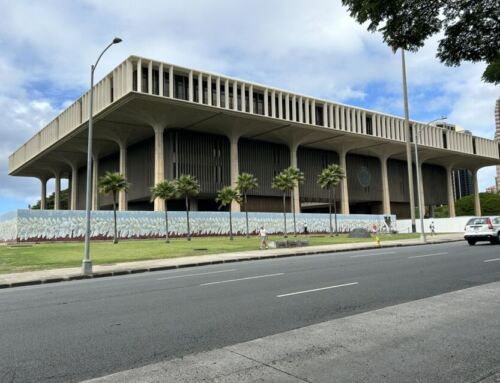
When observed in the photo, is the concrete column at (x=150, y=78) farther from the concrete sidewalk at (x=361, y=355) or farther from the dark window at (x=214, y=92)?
the concrete sidewalk at (x=361, y=355)

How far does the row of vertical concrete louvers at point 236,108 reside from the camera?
1881 inches

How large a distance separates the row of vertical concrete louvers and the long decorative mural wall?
515 inches

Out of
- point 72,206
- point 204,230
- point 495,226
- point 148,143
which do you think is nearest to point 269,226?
point 204,230

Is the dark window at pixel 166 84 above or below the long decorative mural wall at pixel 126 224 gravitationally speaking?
above

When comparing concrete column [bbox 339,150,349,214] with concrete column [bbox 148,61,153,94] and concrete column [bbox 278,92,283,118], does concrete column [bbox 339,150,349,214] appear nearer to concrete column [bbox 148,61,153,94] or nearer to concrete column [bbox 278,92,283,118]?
concrete column [bbox 278,92,283,118]

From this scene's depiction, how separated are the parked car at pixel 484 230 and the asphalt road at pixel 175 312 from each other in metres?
12.5

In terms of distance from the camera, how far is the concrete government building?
1986 inches

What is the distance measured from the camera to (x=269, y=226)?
55.6 meters

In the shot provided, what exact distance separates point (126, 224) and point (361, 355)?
42.9 metres

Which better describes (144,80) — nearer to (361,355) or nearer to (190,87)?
(190,87)

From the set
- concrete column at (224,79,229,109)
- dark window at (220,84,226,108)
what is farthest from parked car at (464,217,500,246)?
dark window at (220,84,226,108)

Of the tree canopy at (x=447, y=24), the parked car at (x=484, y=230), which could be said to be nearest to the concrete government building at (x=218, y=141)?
the parked car at (x=484, y=230)

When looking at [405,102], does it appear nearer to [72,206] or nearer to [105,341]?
[105,341]

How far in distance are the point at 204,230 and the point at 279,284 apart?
39.6 metres
